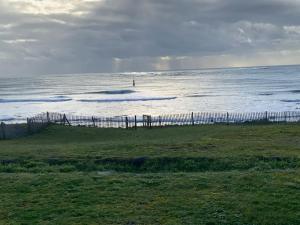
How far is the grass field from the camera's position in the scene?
27.1ft

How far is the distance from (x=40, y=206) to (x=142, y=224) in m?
2.51

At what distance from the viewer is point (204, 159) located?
15.0m

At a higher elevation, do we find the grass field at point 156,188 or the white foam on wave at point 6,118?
the white foam on wave at point 6,118

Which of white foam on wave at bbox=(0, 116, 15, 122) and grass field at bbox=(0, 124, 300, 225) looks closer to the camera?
grass field at bbox=(0, 124, 300, 225)

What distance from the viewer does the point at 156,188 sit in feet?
33.7

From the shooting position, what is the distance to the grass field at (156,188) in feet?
27.1

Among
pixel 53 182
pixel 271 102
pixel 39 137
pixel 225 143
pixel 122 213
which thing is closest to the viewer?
pixel 122 213

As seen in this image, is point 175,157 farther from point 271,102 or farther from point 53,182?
point 271,102

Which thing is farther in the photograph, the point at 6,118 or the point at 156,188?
the point at 6,118

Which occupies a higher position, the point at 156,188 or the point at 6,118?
the point at 6,118

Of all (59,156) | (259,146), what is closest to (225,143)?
(259,146)

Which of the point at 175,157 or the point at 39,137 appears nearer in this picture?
the point at 175,157

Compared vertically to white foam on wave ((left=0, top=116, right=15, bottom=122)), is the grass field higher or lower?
lower

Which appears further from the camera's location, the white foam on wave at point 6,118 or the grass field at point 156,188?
the white foam on wave at point 6,118
